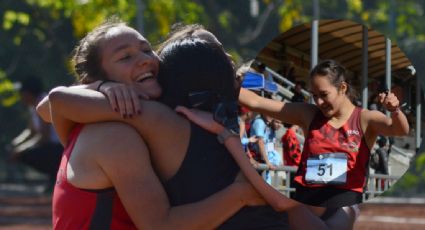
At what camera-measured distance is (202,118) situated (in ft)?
10.2

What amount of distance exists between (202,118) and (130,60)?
0.27 metres

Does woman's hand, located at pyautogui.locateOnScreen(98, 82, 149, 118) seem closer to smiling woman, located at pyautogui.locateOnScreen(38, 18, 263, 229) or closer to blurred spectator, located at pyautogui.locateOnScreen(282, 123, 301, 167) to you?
smiling woman, located at pyautogui.locateOnScreen(38, 18, 263, 229)

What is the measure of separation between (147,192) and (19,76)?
74.0 ft

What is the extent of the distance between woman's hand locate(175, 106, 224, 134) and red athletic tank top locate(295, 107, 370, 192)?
0.87ft

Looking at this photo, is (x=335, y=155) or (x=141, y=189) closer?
(x=141, y=189)

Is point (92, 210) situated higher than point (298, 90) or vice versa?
point (298, 90)

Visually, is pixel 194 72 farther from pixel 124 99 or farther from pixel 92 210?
pixel 92 210

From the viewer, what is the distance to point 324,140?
314 cm

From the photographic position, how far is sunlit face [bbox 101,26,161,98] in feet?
10.3

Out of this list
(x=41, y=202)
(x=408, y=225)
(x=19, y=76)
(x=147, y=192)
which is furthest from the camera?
(x=19, y=76)

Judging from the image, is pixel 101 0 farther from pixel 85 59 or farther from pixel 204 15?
pixel 85 59

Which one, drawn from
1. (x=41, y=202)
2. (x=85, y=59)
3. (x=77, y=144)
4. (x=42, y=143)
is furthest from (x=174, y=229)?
(x=41, y=202)

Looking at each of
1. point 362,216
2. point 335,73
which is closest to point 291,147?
point 335,73

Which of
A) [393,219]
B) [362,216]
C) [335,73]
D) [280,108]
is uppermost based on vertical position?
[335,73]
